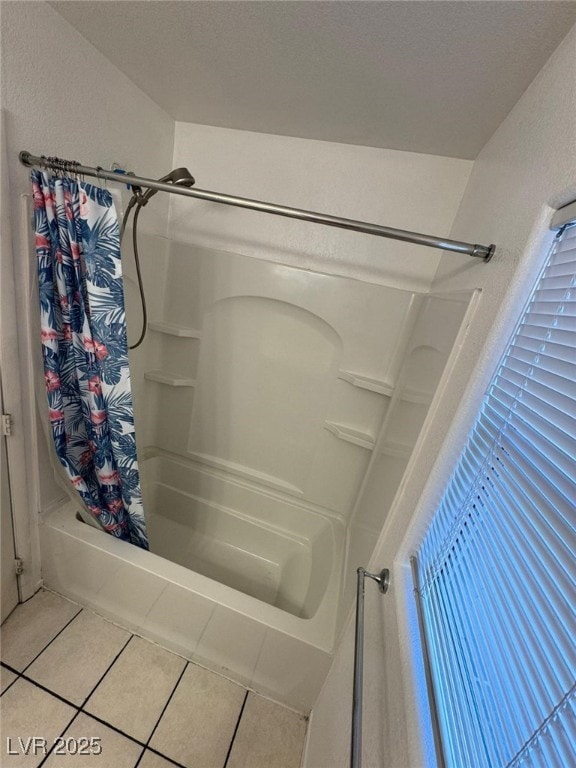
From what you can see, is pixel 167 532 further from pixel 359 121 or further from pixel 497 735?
pixel 359 121

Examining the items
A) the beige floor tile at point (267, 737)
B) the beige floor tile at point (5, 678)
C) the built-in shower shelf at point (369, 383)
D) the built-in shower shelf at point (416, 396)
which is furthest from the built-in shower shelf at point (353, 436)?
the beige floor tile at point (5, 678)

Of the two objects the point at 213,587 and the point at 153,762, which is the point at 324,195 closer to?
the point at 213,587

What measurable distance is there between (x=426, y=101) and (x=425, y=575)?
1.40m

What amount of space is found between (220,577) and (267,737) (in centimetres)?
68

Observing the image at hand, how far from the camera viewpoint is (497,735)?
0.44m

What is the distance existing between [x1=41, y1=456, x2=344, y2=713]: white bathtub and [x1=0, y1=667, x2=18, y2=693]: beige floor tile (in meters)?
0.31

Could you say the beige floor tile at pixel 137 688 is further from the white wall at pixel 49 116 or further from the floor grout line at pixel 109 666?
the white wall at pixel 49 116

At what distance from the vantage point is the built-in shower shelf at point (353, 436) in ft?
5.65

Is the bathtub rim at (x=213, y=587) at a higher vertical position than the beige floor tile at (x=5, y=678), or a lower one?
higher

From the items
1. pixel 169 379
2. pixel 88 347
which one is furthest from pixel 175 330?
pixel 88 347

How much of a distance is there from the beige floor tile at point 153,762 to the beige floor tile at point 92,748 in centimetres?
3

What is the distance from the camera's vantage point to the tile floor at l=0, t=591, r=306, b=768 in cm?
116

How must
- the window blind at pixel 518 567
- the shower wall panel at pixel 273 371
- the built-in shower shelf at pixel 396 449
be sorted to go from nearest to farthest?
the window blind at pixel 518 567, the built-in shower shelf at pixel 396 449, the shower wall panel at pixel 273 371

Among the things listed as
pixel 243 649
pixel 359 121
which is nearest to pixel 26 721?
pixel 243 649
